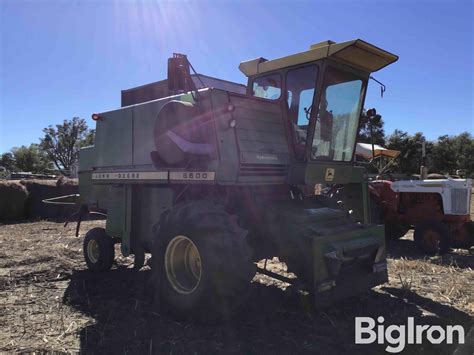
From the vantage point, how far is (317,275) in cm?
436

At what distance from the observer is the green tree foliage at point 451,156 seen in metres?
47.7

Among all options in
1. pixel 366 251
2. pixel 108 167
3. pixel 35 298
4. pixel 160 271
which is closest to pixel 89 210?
pixel 108 167

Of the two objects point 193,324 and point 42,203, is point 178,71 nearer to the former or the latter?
point 193,324

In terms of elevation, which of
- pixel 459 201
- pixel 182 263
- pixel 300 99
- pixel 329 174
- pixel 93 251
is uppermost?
pixel 300 99

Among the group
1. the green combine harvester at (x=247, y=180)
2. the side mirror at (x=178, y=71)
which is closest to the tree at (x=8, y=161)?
the green combine harvester at (x=247, y=180)

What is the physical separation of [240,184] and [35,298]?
120 inches

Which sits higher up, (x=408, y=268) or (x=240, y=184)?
(x=240, y=184)

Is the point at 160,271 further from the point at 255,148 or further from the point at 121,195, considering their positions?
the point at 121,195

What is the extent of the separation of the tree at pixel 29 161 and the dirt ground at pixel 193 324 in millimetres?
60676

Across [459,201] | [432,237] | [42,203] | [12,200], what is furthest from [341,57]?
[42,203]

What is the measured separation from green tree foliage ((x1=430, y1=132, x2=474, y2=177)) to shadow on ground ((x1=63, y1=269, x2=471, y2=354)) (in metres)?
47.2

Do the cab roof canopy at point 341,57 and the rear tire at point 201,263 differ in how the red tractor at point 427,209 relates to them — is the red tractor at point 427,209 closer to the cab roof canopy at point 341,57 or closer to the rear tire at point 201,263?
the cab roof canopy at point 341,57

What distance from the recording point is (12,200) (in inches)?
592
